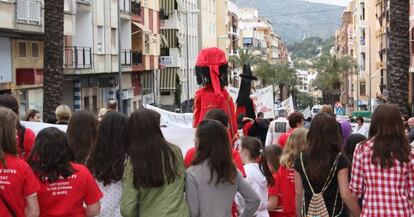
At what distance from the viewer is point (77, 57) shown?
3741 cm

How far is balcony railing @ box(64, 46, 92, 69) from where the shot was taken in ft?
119

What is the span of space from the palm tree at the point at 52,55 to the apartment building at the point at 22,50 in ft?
27.2

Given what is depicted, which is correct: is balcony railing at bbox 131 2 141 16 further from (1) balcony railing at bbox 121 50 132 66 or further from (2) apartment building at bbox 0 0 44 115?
(2) apartment building at bbox 0 0 44 115

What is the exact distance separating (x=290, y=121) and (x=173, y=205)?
509cm

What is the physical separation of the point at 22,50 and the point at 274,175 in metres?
23.6

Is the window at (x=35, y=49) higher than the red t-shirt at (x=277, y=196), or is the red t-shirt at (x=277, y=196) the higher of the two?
the window at (x=35, y=49)

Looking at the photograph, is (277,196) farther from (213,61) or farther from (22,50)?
(22,50)

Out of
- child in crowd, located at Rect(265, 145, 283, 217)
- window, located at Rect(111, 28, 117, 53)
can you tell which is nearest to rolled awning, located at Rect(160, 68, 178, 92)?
window, located at Rect(111, 28, 117, 53)

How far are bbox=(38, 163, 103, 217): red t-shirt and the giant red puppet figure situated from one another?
12.6 ft

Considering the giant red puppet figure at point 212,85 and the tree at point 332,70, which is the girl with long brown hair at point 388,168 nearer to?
the giant red puppet figure at point 212,85

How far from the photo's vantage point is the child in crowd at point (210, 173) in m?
6.94

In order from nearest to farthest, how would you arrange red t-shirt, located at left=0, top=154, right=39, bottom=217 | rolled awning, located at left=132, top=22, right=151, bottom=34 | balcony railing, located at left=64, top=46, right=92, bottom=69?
red t-shirt, located at left=0, top=154, right=39, bottom=217
balcony railing, located at left=64, top=46, right=92, bottom=69
rolled awning, located at left=132, top=22, right=151, bottom=34

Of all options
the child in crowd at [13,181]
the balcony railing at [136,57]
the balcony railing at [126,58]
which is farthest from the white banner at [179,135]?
the balcony railing at [136,57]

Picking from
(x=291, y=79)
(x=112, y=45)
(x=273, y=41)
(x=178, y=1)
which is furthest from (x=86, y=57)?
(x=273, y=41)
